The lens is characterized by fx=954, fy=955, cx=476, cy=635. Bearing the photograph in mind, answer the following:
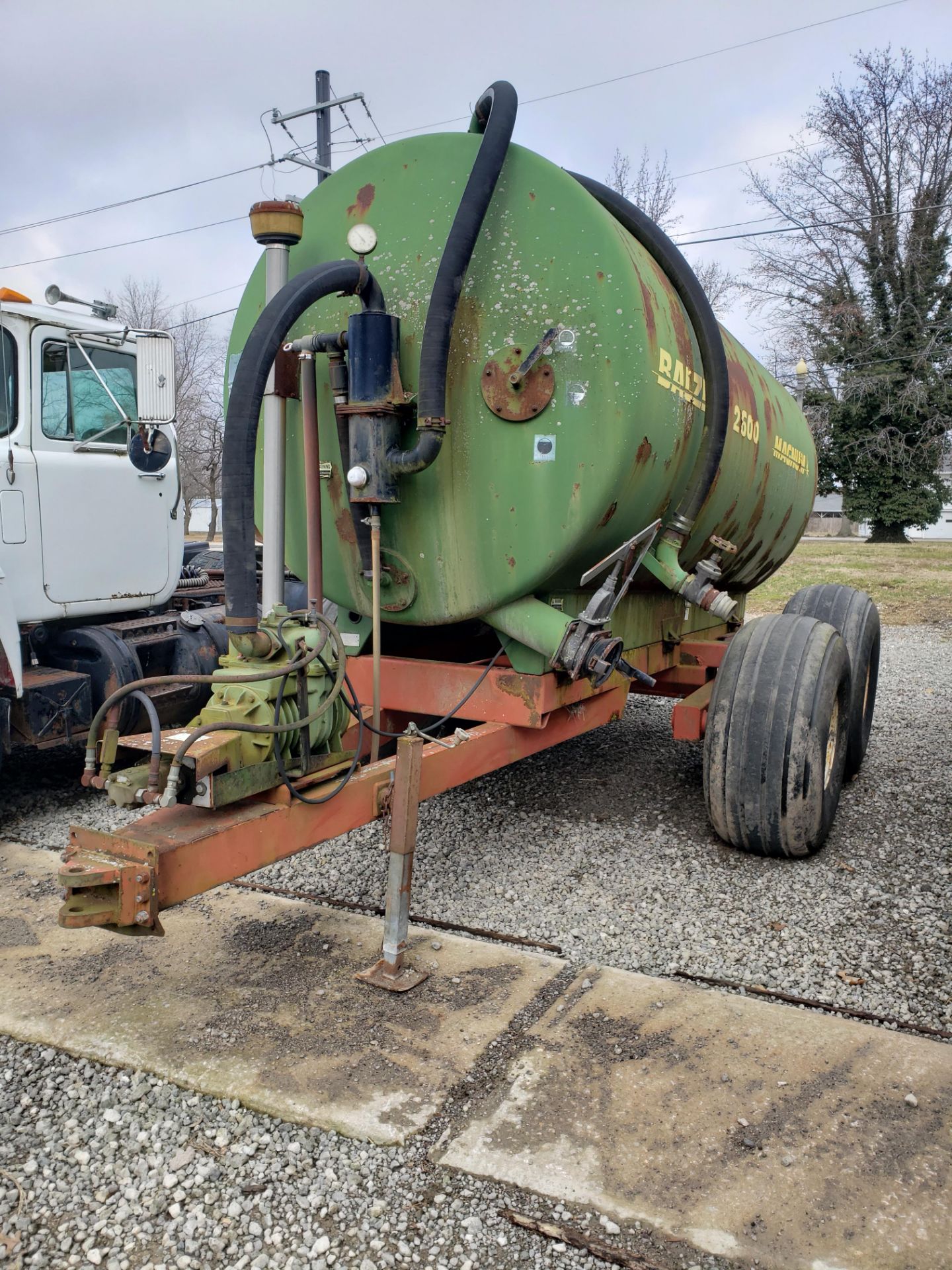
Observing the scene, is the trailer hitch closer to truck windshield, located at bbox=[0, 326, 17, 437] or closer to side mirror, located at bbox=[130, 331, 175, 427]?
side mirror, located at bbox=[130, 331, 175, 427]

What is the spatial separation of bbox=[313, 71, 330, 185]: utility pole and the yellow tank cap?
661 inches

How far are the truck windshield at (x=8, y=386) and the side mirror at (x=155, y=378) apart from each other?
30.4 inches

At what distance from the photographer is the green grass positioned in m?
14.9

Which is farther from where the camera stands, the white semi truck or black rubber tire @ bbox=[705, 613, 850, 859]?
the white semi truck

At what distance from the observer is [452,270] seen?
327 cm

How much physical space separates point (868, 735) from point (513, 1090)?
428cm

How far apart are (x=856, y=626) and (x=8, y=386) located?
5.00 meters

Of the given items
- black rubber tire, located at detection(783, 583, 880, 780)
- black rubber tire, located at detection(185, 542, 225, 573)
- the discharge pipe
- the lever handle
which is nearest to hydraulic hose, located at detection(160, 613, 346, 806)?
the discharge pipe

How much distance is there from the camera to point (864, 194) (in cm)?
3089

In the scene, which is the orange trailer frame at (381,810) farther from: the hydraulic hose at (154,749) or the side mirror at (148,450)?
the side mirror at (148,450)

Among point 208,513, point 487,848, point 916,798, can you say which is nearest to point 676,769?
point 916,798

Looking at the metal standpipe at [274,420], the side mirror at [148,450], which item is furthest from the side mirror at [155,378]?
the metal standpipe at [274,420]

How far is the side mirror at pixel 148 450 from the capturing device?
16.0ft

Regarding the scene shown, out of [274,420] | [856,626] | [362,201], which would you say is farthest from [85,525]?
[856,626]
